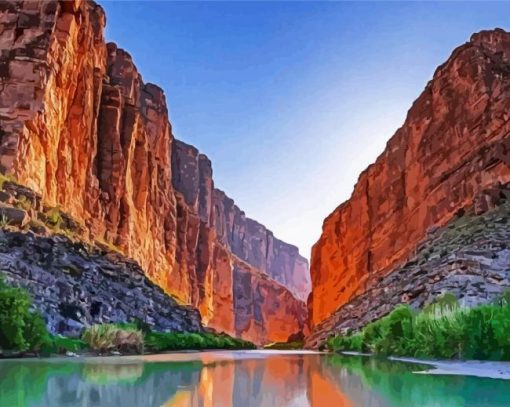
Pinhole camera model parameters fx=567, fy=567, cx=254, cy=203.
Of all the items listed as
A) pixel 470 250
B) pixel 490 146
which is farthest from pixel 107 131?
pixel 470 250

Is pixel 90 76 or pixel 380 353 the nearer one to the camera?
pixel 380 353

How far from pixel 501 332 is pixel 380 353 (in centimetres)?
989

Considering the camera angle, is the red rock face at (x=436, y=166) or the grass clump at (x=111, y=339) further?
the red rock face at (x=436, y=166)

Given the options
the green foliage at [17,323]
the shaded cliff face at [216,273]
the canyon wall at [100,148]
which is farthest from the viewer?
the shaded cliff face at [216,273]

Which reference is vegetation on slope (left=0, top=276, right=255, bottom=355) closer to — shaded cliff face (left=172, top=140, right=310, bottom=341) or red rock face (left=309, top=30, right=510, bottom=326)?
red rock face (left=309, top=30, right=510, bottom=326)

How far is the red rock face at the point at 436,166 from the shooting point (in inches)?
2029

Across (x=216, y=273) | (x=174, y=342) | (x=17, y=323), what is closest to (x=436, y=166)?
(x=174, y=342)

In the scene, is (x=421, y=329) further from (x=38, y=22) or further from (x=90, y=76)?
(x=90, y=76)

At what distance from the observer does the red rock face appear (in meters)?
51.5

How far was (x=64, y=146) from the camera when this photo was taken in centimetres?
5619

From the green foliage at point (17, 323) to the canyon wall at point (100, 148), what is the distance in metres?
Result: 26.5

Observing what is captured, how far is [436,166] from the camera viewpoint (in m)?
62.9

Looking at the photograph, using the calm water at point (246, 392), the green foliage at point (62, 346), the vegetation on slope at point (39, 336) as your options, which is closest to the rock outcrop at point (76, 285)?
the vegetation on slope at point (39, 336)

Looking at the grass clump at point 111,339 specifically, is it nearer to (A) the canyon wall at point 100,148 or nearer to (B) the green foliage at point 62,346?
(B) the green foliage at point 62,346
